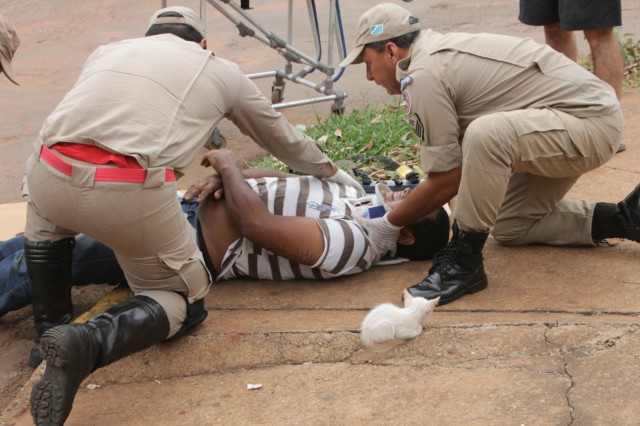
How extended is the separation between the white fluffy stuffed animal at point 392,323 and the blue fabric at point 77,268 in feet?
3.18

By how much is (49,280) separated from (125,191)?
0.62 metres

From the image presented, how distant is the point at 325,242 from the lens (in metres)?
3.59

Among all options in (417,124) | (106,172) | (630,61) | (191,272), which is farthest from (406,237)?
(630,61)

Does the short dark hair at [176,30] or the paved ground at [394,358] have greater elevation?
the short dark hair at [176,30]

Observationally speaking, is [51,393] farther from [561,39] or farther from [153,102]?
[561,39]

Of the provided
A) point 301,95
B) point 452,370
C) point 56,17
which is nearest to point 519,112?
point 452,370

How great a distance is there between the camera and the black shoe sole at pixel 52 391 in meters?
2.62

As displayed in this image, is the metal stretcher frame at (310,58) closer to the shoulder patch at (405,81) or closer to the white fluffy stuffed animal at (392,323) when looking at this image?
the shoulder patch at (405,81)

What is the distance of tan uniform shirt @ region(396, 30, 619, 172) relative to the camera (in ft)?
11.1

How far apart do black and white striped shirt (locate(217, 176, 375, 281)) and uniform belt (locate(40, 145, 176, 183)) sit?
845 millimetres

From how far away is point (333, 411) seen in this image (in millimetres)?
2760

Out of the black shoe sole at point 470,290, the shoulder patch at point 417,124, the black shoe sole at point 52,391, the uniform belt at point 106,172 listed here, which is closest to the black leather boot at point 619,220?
the black shoe sole at point 470,290

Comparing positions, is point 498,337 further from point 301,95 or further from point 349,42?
point 349,42

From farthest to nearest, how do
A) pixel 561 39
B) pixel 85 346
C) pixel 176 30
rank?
pixel 561 39 → pixel 176 30 → pixel 85 346
